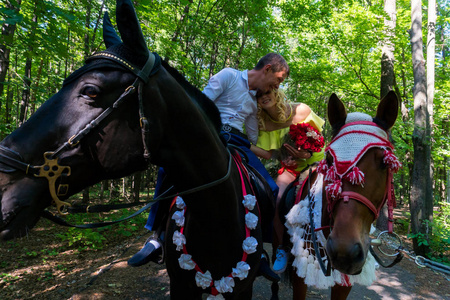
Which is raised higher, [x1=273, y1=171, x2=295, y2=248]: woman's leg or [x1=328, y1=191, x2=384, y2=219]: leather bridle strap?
[x1=328, y1=191, x2=384, y2=219]: leather bridle strap

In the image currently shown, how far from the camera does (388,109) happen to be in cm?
218

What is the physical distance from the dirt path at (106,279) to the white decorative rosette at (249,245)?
10.9 feet

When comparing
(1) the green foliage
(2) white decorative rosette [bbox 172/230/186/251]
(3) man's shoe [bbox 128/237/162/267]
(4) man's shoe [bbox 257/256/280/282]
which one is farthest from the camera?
(1) the green foliage

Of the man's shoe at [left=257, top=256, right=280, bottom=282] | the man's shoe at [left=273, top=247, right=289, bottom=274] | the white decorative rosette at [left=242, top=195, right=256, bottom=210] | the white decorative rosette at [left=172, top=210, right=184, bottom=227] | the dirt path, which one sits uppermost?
the white decorative rosette at [left=242, top=195, right=256, bottom=210]

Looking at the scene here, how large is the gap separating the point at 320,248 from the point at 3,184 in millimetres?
2611

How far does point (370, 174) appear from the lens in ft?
6.36

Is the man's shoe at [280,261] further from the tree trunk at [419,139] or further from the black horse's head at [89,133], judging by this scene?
the tree trunk at [419,139]

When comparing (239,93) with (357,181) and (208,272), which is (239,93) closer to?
(357,181)

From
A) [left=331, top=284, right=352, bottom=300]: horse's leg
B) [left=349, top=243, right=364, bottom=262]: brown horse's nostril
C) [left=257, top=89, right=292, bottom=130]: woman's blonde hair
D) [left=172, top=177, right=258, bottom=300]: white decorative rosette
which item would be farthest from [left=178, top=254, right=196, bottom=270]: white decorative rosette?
[left=257, top=89, right=292, bottom=130]: woman's blonde hair

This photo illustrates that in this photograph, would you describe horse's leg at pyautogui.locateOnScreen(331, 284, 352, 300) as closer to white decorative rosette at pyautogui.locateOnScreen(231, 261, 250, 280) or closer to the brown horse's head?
the brown horse's head

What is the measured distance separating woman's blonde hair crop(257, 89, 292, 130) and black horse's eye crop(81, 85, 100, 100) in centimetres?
225

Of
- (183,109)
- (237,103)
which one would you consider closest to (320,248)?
(237,103)

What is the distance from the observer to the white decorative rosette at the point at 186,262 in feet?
6.46

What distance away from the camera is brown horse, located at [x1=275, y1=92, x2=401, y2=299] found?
1.80 metres
